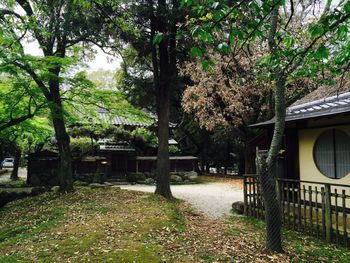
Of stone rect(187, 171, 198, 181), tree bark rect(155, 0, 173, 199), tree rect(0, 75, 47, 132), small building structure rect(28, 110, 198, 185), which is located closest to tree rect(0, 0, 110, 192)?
tree rect(0, 75, 47, 132)

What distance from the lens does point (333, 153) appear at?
9195 millimetres

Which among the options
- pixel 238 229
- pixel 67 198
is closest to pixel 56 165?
pixel 67 198

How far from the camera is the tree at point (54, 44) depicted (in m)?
9.50

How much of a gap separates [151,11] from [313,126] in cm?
774

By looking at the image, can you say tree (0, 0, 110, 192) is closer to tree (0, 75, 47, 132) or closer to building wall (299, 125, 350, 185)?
tree (0, 75, 47, 132)

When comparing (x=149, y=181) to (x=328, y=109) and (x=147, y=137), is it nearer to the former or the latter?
(x=147, y=137)

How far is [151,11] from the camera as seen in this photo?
1238 cm

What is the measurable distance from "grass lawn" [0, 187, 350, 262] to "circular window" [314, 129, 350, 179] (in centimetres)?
271

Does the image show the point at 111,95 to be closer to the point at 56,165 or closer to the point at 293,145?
the point at 293,145

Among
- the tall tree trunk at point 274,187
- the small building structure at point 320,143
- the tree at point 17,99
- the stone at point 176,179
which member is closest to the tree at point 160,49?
the small building structure at point 320,143

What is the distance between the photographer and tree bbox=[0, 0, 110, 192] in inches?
374

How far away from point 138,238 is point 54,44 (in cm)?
1042

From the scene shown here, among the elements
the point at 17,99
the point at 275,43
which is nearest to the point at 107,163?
the point at 17,99

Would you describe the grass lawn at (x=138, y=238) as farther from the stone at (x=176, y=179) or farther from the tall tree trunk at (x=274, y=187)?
the stone at (x=176, y=179)
